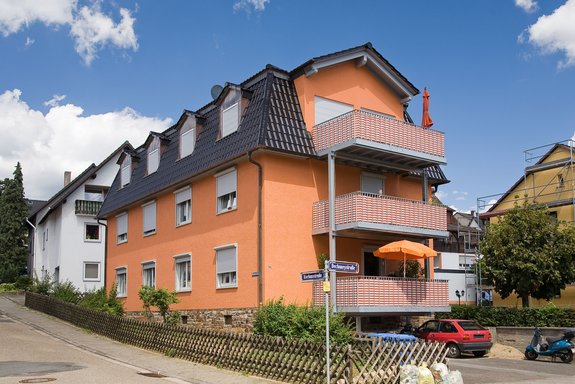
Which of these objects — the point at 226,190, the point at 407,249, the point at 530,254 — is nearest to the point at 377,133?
the point at 407,249

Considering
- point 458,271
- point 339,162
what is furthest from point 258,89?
point 458,271

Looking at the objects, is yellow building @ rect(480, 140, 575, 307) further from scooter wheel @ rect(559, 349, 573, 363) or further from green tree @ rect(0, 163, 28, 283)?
green tree @ rect(0, 163, 28, 283)

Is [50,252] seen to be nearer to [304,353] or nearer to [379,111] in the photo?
[379,111]

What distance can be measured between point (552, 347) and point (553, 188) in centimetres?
1686

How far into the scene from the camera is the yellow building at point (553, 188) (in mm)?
34094

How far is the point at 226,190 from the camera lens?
2316cm

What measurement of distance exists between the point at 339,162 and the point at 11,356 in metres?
12.3

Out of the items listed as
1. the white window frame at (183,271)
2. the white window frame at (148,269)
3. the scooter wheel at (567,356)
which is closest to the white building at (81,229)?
the white window frame at (148,269)

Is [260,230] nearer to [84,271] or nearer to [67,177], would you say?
[84,271]

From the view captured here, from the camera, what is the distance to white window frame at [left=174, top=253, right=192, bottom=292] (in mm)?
25438

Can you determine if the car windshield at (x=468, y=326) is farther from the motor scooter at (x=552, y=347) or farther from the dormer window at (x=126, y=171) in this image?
the dormer window at (x=126, y=171)

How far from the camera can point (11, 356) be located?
1828cm

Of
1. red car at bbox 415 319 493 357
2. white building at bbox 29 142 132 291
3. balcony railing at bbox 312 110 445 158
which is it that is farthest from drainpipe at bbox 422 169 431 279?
white building at bbox 29 142 132 291

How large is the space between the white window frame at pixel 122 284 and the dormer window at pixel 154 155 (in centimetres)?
567
